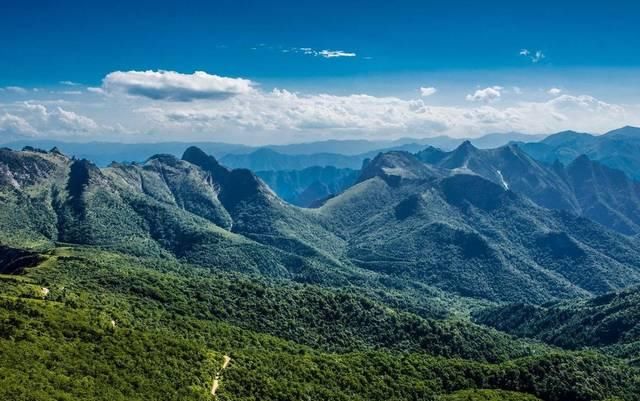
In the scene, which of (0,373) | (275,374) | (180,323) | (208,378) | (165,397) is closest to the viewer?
(0,373)

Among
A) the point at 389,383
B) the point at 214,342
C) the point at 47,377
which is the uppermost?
the point at 47,377

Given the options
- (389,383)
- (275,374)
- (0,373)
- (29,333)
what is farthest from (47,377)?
(389,383)

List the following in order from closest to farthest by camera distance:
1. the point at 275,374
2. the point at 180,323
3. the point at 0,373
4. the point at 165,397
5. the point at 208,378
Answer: the point at 0,373, the point at 165,397, the point at 208,378, the point at 275,374, the point at 180,323

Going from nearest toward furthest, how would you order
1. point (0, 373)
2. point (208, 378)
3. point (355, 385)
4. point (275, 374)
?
1. point (0, 373)
2. point (208, 378)
3. point (275, 374)
4. point (355, 385)

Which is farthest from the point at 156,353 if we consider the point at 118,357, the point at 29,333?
the point at 29,333

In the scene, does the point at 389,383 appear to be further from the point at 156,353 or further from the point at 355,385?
the point at 156,353

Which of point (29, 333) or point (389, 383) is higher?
point (29, 333)

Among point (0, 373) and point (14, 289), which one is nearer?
point (0, 373)

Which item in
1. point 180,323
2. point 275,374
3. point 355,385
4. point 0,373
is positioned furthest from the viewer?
point 180,323

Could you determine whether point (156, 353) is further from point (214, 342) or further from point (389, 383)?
point (389, 383)
